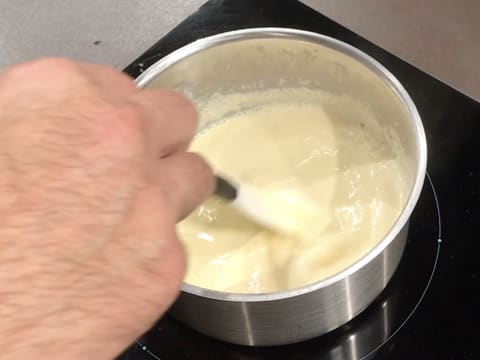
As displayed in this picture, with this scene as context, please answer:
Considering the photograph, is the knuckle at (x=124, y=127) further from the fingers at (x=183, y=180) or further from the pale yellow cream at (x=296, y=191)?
the pale yellow cream at (x=296, y=191)

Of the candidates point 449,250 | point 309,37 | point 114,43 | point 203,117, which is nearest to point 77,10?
point 114,43

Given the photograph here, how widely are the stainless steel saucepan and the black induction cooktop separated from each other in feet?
0.10

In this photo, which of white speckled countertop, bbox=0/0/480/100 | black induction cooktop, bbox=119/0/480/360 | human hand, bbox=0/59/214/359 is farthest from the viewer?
white speckled countertop, bbox=0/0/480/100

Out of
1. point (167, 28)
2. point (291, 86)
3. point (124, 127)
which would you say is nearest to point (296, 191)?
point (291, 86)

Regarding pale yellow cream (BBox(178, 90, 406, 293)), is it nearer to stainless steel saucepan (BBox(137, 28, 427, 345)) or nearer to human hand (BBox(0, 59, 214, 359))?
stainless steel saucepan (BBox(137, 28, 427, 345))

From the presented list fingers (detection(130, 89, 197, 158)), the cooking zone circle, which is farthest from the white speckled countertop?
→ fingers (detection(130, 89, 197, 158))

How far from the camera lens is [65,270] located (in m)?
0.46

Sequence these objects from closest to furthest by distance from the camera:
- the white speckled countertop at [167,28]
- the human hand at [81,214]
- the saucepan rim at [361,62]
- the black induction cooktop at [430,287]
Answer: the human hand at [81,214], the saucepan rim at [361,62], the black induction cooktop at [430,287], the white speckled countertop at [167,28]

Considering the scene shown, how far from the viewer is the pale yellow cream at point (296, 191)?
81 centimetres

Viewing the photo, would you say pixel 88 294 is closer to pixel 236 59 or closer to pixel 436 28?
pixel 236 59

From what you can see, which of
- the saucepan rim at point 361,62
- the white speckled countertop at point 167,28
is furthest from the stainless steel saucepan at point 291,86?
the white speckled countertop at point 167,28

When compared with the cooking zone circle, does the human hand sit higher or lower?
higher

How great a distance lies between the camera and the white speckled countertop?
36.3 inches

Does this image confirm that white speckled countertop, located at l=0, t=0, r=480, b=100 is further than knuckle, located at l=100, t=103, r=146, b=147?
Yes
